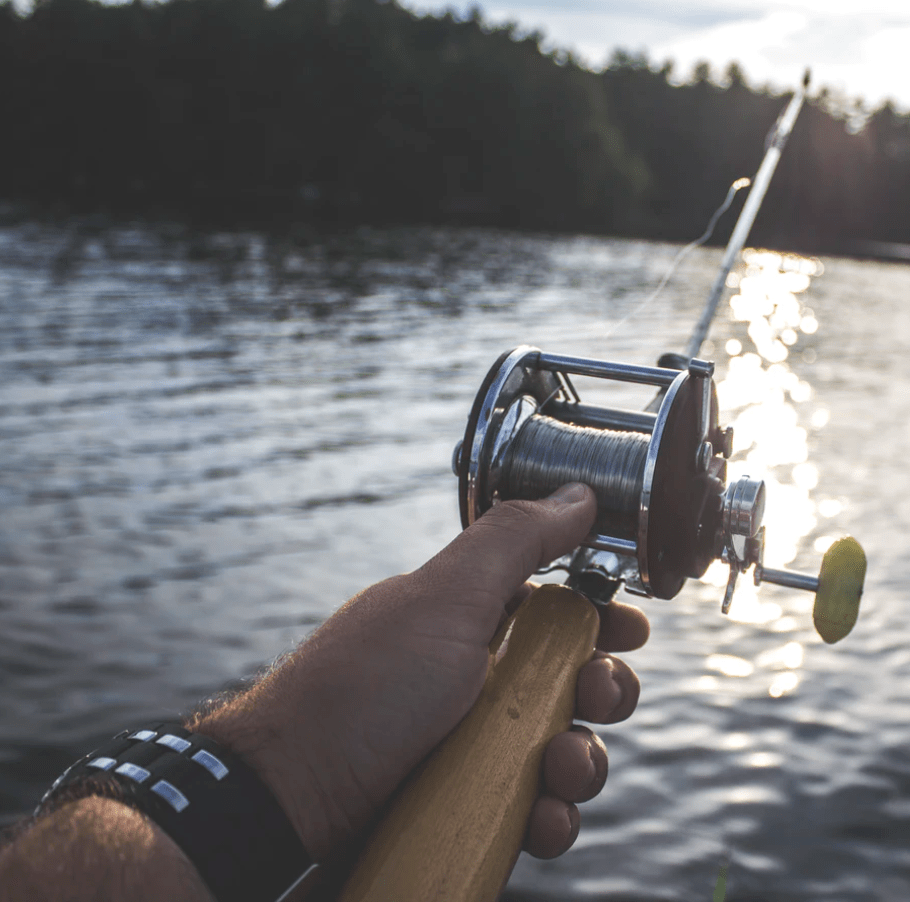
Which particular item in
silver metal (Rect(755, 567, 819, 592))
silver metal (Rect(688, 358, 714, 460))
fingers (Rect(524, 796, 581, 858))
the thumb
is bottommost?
fingers (Rect(524, 796, 581, 858))

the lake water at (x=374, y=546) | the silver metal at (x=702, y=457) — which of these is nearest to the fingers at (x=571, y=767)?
the silver metal at (x=702, y=457)

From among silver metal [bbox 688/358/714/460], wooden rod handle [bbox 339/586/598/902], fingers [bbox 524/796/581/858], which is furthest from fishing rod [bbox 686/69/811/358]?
fingers [bbox 524/796/581/858]

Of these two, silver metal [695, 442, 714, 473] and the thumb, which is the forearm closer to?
the thumb

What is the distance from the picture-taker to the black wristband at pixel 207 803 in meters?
1.36

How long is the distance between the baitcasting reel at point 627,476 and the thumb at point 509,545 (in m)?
0.12

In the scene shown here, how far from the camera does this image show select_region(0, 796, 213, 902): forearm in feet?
4.10

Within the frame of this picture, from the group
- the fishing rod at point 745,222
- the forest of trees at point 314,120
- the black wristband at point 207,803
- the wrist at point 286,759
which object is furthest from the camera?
the forest of trees at point 314,120

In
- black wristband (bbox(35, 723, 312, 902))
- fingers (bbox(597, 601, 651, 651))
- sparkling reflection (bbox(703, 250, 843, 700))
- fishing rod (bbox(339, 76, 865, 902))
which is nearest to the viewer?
black wristband (bbox(35, 723, 312, 902))

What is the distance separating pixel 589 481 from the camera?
2.06 meters

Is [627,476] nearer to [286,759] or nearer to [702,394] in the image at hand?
[702,394]

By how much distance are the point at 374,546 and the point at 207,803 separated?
621cm

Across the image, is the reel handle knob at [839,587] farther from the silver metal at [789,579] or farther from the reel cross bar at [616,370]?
the reel cross bar at [616,370]

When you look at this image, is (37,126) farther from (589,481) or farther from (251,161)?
(589,481)

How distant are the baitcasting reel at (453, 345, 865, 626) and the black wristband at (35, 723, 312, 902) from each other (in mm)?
814
